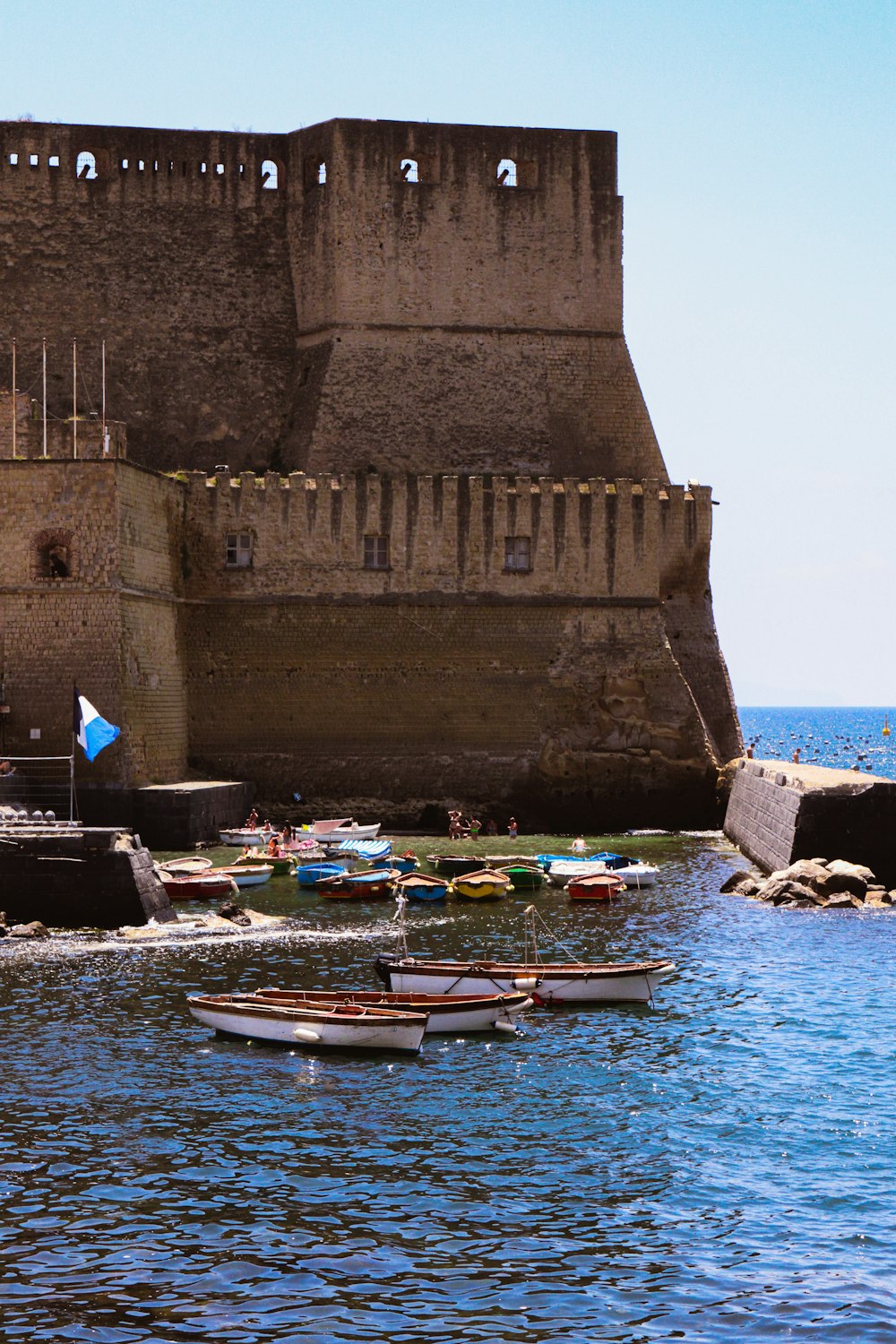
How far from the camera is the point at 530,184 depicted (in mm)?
45344

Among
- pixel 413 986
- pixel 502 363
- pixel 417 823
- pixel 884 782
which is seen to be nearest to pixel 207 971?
pixel 413 986

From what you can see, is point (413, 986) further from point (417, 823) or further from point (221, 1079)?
point (417, 823)

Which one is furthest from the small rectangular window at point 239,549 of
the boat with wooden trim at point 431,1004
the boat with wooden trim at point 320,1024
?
the boat with wooden trim at point 320,1024

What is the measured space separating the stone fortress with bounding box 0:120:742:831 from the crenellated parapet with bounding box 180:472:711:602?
2.7 inches

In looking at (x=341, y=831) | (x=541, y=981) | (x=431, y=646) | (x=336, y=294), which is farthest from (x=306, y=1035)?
(x=336, y=294)

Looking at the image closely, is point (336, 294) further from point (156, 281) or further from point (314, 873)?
point (314, 873)

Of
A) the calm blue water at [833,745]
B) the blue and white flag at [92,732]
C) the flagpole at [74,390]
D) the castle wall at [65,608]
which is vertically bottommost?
the calm blue water at [833,745]

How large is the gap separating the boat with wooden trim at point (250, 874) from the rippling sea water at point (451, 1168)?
7.76 meters

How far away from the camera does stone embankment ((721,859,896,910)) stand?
29.8 metres

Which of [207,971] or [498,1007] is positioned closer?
[498,1007]

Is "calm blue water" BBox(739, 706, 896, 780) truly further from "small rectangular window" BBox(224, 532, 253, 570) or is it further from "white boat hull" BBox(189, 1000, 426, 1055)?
"white boat hull" BBox(189, 1000, 426, 1055)

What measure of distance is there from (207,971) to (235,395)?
26.0 metres

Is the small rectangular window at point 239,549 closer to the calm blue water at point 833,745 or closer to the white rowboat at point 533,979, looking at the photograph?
the white rowboat at point 533,979

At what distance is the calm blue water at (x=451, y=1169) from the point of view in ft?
39.5
